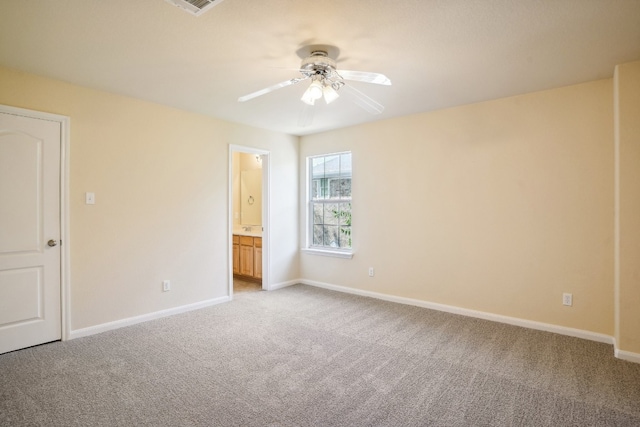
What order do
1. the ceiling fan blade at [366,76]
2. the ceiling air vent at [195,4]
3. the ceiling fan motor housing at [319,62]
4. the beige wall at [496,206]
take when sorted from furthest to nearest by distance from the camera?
the beige wall at [496,206] → the ceiling fan motor housing at [319,62] → the ceiling fan blade at [366,76] → the ceiling air vent at [195,4]

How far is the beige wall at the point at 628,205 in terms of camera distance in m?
2.71

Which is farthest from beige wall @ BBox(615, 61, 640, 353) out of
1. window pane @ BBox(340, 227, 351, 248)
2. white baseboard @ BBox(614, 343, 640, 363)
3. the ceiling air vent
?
the ceiling air vent

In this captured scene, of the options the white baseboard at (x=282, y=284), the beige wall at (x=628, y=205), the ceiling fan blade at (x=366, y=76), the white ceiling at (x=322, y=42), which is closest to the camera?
the white ceiling at (x=322, y=42)

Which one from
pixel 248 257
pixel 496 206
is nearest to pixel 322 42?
pixel 496 206

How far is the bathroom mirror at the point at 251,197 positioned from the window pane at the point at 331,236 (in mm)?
1492

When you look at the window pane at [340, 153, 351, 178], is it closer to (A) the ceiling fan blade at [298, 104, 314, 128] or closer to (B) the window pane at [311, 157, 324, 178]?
(B) the window pane at [311, 157, 324, 178]

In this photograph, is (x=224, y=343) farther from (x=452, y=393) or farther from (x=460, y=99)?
(x=460, y=99)

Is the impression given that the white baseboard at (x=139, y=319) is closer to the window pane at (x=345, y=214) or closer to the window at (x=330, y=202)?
the window at (x=330, y=202)

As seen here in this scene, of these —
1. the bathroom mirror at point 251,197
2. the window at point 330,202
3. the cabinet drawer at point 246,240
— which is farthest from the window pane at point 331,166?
the cabinet drawer at point 246,240

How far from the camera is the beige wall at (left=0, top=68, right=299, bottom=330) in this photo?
10.6 ft

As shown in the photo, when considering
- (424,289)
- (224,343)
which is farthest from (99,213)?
(424,289)

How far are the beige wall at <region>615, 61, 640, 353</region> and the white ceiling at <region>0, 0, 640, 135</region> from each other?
0.25 metres

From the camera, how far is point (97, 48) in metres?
2.48

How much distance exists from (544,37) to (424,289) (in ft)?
9.55
